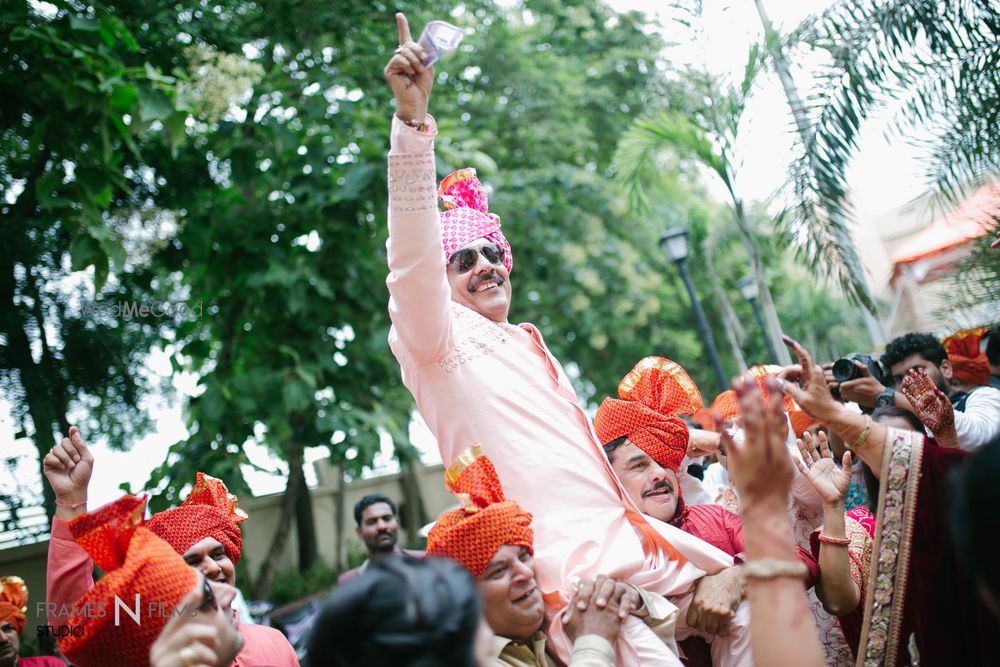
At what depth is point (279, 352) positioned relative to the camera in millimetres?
5812

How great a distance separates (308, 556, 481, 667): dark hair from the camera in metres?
1.44

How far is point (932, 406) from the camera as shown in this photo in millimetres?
2766

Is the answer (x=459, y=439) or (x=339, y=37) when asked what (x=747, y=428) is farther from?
(x=339, y=37)

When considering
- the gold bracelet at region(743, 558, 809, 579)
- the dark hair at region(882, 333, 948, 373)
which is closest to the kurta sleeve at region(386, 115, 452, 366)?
the gold bracelet at region(743, 558, 809, 579)

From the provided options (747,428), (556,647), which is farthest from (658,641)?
(747,428)

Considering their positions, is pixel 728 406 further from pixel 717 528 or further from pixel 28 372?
pixel 28 372

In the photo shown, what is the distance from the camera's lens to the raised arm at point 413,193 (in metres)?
2.22

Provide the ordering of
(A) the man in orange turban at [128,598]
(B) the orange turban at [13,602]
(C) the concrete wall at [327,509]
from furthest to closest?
(C) the concrete wall at [327,509] < (B) the orange turban at [13,602] < (A) the man in orange turban at [128,598]

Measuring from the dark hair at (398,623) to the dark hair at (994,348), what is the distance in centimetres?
367

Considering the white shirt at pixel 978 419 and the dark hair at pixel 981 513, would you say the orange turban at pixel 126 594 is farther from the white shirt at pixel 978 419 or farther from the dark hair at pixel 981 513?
the white shirt at pixel 978 419

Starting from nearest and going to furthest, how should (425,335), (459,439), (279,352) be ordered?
(425,335)
(459,439)
(279,352)

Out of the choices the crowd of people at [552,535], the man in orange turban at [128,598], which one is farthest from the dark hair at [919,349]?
the man in orange turban at [128,598]

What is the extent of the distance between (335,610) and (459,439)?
40.6 inches

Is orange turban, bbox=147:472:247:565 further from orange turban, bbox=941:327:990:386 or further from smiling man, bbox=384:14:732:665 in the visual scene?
orange turban, bbox=941:327:990:386
